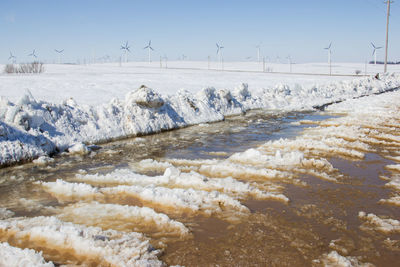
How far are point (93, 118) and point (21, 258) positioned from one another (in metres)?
5.91

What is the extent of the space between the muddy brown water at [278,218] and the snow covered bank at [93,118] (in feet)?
1.54

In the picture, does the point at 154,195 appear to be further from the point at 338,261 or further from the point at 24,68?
the point at 24,68

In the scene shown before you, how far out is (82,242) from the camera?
9.27ft

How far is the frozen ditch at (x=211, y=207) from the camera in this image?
9.03 ft

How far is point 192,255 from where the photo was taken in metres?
2.72

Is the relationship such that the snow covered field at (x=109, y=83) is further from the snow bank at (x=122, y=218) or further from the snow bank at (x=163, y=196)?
the snow bank at (x=122, y=218)

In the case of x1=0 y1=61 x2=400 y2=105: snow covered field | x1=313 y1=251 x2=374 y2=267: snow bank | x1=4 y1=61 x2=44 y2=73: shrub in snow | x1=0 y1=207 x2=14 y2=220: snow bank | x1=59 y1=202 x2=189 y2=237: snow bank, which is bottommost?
x1=313 y1=251 x2=374 y2=267: snow bank

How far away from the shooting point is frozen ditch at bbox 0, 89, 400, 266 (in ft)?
9.03

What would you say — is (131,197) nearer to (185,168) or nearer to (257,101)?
(185,168)

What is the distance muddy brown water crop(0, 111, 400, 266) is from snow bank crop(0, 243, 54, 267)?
0.49ft

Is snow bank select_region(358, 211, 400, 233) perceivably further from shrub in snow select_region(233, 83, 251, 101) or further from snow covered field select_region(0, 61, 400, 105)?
shrub in snow select_region(233, 83, 251, 101)

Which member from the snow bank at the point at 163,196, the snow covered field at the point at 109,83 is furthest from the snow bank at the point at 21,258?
the snow covered field at the point at 109,83

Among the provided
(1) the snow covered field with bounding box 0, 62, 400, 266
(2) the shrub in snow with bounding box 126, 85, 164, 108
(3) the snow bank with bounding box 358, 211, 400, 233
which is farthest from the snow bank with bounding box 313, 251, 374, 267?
(2) the shrub in snow with bounding box 126, 85, 164, 108

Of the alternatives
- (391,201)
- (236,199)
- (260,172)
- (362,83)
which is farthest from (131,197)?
(362,83)
